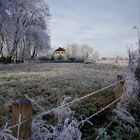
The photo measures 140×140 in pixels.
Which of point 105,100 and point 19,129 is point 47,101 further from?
point 19,129

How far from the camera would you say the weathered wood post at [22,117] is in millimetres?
3616

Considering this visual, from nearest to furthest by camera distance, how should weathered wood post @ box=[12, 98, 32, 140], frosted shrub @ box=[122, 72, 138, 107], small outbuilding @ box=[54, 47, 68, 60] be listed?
weathered wood post @ box=[12, 98, 32, 140]
frosted shrub @ box=[122, 72, 138, 107]
small outbuilding @ box=[54, 47, 68, 60]

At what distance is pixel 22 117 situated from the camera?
3654 millimetres

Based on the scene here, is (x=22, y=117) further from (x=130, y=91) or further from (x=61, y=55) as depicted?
(x=61, y=55)

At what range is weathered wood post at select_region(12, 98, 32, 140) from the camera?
3616 millimetres

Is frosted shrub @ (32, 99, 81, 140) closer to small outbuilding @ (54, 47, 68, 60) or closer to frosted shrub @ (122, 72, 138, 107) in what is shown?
frosted shrub @ (122, 72, 138, 107)

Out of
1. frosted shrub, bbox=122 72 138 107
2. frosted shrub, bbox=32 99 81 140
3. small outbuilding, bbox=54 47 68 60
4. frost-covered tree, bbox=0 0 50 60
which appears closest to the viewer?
frosted shrub, bbox=32 99 81 140

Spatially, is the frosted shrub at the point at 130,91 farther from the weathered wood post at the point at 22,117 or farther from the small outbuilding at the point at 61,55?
the small outbuilding at the point at 61,55

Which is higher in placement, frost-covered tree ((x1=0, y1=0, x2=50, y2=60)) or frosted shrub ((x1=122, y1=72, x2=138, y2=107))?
frost-covered tree ((x1=0, y1=0, x2=50, y2=60))

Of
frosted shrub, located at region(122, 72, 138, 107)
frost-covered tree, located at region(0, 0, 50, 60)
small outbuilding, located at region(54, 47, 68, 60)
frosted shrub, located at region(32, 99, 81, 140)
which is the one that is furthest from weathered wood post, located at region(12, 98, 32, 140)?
small outbuilding, located at region(54, 47, 68, 60)

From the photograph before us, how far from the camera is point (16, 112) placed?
366 centimetres

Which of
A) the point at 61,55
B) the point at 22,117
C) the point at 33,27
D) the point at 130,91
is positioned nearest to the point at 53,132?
the point at 22,117

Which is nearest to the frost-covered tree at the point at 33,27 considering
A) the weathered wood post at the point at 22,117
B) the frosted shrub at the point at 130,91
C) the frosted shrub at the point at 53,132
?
the frosted shrub at the point at 130,91

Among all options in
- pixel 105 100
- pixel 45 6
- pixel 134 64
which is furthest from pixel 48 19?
pixel 105 100
